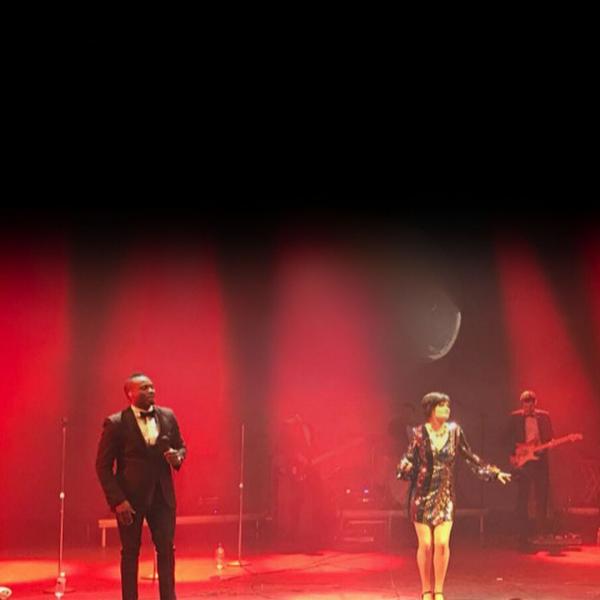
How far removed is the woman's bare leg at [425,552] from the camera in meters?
9.02

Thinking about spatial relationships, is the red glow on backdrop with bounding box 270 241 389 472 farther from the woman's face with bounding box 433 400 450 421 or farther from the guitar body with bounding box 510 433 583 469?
the woman's face with bounding box 433 400 450 421

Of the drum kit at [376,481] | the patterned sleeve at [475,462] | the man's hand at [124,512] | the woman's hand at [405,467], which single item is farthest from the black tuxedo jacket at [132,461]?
the drum kit at [376,481]

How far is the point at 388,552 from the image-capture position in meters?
13.8

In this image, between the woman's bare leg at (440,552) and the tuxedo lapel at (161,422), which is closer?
the tuxedo lapel at (161,422)

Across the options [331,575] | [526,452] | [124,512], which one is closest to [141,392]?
[124,512]

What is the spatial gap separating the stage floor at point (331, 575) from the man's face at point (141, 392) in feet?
8.42

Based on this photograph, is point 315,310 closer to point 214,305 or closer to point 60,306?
point 214,305

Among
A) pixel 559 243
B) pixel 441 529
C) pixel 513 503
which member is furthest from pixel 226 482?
pixel 441 529

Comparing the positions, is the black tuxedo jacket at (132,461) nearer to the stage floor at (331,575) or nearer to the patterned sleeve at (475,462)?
the stage floor at (331,575)

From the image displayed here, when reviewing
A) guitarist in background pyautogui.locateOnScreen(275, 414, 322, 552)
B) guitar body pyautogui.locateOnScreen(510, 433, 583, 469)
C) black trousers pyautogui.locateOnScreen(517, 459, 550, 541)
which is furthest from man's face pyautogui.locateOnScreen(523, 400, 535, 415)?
guitarist in background pyautogui.locateOnScreen(275, 414, 322, 552)

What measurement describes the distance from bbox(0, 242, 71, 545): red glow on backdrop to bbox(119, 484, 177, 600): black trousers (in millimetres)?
6714

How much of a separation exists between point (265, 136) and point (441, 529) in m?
7.26

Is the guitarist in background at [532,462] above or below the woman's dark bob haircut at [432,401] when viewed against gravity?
below

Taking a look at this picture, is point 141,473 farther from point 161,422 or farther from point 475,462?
point 475,462
